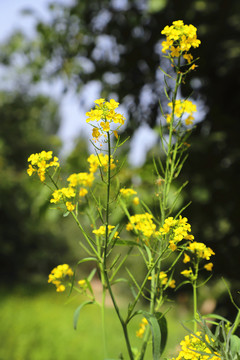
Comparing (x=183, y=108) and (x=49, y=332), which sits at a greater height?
(x=49, y=332)

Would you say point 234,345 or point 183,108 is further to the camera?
point 183,108

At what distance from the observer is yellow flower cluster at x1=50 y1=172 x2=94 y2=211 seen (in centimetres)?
51

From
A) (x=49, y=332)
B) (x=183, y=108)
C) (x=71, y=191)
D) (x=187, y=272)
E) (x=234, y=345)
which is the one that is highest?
(x=49, y=332)

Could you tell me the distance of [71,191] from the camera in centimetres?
53

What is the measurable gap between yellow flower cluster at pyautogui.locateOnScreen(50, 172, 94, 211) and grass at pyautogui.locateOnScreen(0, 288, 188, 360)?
11.5 feet

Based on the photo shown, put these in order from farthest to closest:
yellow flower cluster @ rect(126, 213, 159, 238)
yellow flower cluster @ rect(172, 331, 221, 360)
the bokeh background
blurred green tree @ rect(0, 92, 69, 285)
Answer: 1. blurred green tree @ rect(0, 92, 69, 285)
2. the bokeh background
3. yellow flower cluster @ rect(126, 213, 159, 238)
4. yellow flower cluster @ rect(172, 331, 221, 360)

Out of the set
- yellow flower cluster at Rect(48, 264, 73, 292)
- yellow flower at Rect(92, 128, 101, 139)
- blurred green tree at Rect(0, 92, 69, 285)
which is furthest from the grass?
yellow flower at Rect(92, 128, 101, 139)

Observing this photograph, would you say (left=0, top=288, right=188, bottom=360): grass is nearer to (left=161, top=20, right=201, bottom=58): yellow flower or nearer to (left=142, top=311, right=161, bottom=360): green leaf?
(left=142, top=311, right=161, bottom=360): green leaf

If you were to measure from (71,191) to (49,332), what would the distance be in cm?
625

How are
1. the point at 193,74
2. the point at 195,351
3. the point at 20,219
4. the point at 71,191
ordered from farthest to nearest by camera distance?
1. the point at 20,219
2. the point at 193,74
3. the point at 71,191
4. the point at 195,351

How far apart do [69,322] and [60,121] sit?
1097cm

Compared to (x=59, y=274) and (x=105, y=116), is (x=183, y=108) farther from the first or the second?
(x=59, y=274)

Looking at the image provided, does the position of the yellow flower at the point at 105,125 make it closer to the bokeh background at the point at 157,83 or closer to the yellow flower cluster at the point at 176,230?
the yellow flower cluster at the point at 176,230

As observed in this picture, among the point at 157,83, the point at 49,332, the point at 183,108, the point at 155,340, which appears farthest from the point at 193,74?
the point at 49,332
